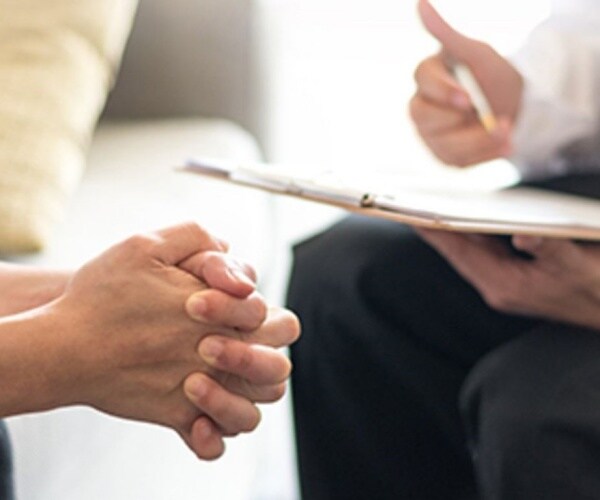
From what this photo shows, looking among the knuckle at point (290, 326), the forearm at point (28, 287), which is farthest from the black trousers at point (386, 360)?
the forearm at point (28, 287)

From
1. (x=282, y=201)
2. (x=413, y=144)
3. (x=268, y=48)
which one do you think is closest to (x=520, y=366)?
(x=268, y=48)

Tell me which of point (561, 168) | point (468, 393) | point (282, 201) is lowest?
point (282, 201)

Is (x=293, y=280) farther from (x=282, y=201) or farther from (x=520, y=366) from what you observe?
(x=282, y=201)

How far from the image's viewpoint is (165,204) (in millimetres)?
1111

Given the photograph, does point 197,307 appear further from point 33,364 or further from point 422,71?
point 422,71

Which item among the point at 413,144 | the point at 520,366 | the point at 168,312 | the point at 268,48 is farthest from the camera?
the point at 413,144

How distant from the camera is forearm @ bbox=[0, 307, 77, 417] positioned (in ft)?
2.22

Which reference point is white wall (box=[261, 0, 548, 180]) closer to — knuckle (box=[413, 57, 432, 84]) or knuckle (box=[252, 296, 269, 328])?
knuckle (box=[413, 57, 432, 84])

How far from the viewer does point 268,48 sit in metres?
1.39

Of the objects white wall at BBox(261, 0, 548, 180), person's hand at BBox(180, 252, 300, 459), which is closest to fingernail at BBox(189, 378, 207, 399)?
person's hand at BBox(180, 252, 300, 459)

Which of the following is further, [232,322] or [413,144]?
[413,144]

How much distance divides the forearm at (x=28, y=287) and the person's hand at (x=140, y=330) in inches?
2.4

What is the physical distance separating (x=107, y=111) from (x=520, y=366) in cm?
75

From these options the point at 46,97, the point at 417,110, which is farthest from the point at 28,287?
the point at 417,110
